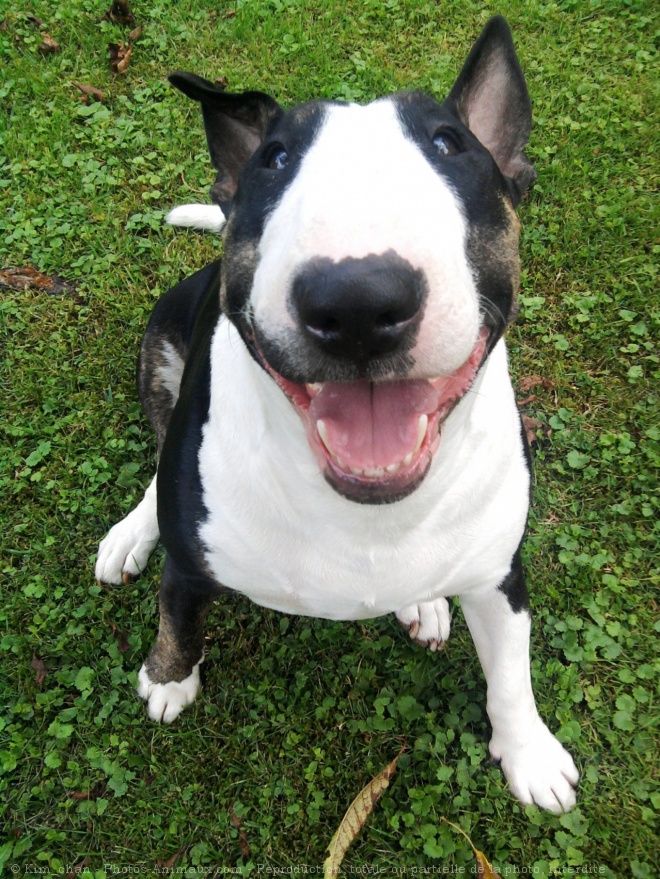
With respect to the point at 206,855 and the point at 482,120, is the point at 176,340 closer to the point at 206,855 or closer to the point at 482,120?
the point at 482,120

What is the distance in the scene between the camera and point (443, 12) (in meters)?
4.61

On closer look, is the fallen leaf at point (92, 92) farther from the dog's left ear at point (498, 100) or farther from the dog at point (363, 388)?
the dog's left ear at point (498, 100)

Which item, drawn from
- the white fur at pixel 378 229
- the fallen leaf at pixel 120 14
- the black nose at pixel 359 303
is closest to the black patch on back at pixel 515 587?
the white fur at pixel 378 229

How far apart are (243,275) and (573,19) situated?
12.8 feet

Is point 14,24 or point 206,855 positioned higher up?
point 14,24

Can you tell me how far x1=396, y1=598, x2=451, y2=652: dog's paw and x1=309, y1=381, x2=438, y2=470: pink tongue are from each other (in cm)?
136

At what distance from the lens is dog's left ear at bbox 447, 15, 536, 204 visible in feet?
6.66

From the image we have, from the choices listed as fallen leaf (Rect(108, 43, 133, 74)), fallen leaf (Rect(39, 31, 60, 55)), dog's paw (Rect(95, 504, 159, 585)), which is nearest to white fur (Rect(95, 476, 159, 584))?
dog's paw (Rect(95, 504, 159, 585))

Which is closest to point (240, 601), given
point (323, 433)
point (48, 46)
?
point (323, 433)

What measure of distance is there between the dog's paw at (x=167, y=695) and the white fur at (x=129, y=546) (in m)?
0.43

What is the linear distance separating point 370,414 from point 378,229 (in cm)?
44

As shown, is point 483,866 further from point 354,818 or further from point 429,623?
point 429,623

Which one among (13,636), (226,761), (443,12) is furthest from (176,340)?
(443,12)

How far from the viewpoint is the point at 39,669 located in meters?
2.97
